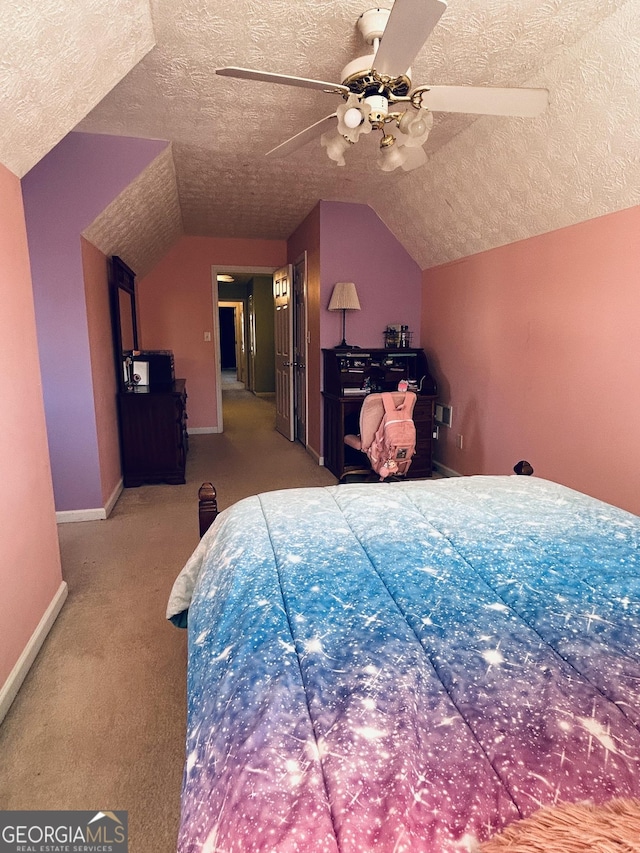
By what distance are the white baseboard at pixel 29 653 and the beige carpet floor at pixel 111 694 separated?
3 cm

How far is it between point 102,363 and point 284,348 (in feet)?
9.18

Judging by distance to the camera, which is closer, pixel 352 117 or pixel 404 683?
pixel 404 683

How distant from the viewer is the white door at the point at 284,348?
18.4ft

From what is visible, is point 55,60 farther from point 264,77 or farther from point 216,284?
point 216,284

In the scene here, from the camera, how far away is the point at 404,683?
858 mm

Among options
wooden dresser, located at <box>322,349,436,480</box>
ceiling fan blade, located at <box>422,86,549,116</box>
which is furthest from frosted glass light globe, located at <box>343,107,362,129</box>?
wooden dresser, located at <box>322,349,436,480</box>

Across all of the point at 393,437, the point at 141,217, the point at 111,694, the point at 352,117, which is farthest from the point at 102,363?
the point at 352,117

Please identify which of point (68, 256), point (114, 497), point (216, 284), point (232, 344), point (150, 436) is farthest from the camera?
point (232, 344)

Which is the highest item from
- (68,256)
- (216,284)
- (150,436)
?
(216,284)

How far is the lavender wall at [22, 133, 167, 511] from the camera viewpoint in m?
2.96

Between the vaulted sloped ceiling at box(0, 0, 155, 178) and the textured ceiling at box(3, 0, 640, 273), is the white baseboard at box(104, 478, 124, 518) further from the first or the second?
the vaulted sloped ceiling at box(0, 0, 155, 178)

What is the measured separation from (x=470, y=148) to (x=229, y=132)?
Result: 1.52 m

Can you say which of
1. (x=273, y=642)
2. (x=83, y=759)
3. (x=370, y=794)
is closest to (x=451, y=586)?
(x=273, y=642)

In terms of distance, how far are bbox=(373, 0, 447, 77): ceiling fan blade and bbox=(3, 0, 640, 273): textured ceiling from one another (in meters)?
0.43
